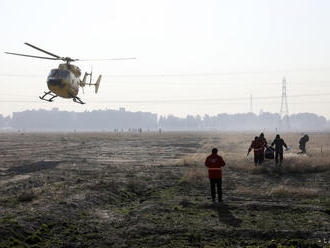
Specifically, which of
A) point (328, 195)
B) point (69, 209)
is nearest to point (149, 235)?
point (69, 209)

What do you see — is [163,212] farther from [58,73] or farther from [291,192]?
[58,73]

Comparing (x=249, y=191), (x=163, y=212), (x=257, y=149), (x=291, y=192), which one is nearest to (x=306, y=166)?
(x=257, y=149)

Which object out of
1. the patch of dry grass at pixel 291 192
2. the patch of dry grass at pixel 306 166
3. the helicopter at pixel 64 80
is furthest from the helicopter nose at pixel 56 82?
the patch of dry grass at pixel 291 192

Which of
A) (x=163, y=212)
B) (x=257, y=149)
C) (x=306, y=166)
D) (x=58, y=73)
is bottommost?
(x=163, y=212)

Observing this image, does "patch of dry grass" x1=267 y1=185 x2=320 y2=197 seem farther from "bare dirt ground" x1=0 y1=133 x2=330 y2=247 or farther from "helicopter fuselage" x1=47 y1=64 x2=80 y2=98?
"helicopter fuselage" x1=47 y1=64 x2=80 y2=98

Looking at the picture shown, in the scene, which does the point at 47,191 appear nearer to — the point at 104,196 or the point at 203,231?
the point at 104,196

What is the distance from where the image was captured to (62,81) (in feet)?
86.1

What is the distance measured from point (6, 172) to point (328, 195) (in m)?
15.3

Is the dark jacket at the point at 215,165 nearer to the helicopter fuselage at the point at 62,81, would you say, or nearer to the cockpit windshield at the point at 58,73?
the helicopter fuselage at the point at 62,81

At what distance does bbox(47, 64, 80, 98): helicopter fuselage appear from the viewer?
2622 centimetres

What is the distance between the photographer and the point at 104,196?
1088 cm

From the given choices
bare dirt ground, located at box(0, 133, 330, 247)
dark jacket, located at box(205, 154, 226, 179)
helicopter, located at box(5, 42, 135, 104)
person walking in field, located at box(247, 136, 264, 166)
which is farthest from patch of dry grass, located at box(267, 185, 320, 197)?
helicopter, located at box(5, 42, 135, 104)

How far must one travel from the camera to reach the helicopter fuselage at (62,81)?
26219mm

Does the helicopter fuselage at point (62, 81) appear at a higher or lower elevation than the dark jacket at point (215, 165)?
higher
